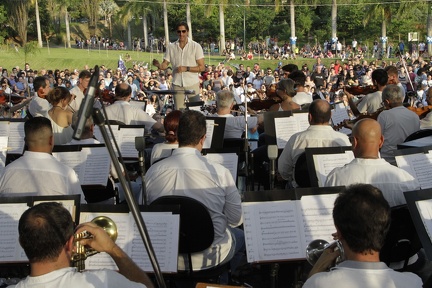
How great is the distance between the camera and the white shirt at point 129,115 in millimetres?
8953

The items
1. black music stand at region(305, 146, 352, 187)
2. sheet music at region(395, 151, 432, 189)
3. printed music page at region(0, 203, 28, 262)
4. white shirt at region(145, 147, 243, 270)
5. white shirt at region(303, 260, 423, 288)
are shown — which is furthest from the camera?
black music stand at region(305, 146, 352, 187)

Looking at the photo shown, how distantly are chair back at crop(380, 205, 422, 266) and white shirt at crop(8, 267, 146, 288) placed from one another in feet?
6.45

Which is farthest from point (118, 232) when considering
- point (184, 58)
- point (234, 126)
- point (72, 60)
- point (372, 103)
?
point (72, 60)

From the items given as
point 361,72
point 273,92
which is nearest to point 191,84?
point 273,92

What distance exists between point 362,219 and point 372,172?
5.95ft

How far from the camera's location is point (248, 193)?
157 inches

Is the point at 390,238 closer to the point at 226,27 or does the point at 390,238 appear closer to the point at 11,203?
the point at 11,203

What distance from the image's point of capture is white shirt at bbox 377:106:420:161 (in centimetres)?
758

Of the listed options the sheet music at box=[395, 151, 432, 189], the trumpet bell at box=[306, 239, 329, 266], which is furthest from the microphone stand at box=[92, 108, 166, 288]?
the sheet music at box=[395, 151, 432, 189]

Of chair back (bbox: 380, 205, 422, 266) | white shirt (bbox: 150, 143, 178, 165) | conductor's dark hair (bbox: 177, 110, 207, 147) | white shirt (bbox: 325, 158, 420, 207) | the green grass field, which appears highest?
conductor's dark hair (bbox: 177, 110, 207, 147)

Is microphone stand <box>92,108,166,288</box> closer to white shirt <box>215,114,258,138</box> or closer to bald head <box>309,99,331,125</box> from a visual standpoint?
bald head <box>309,99,331,125</box>

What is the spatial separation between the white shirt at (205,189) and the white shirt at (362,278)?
1966mm

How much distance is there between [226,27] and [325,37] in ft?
31.9

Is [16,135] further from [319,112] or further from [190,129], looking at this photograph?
[319,112]
